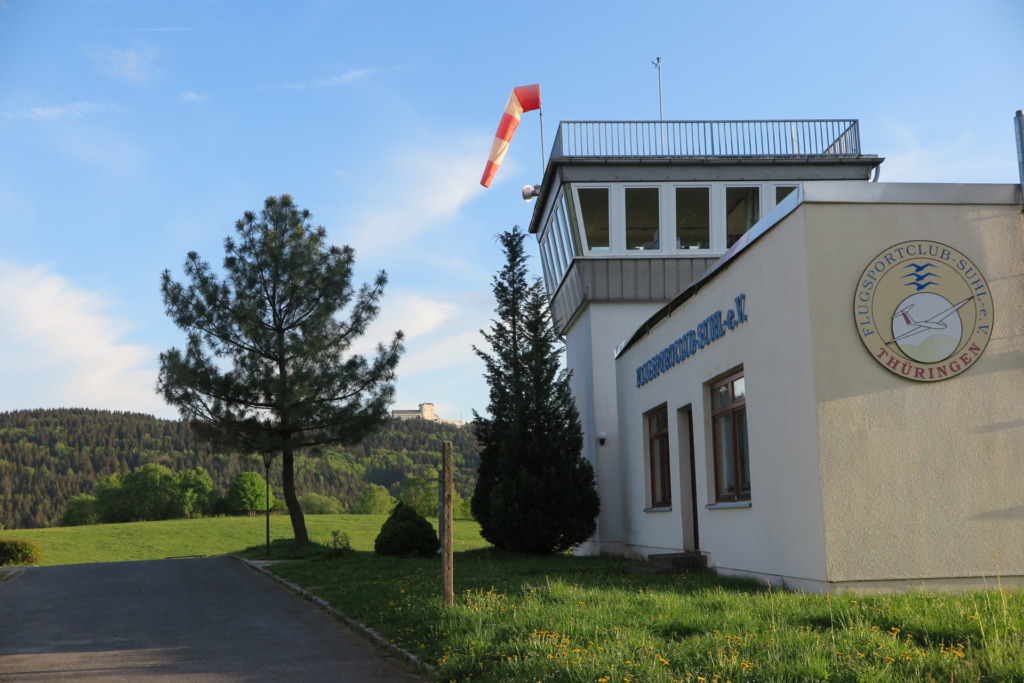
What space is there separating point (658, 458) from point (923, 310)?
973cm

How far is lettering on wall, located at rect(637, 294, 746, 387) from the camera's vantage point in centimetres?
1420

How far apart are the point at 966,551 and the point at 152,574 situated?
19.7 m

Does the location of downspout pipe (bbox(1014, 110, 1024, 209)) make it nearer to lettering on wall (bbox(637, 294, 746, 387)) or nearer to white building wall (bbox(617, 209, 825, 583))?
white building wall (bbox(617, 209, 825, 583))

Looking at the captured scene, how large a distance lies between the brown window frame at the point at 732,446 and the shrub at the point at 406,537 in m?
10.3

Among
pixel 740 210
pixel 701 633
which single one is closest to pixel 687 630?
pixel 701 633

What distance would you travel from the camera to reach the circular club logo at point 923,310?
11.3 meters

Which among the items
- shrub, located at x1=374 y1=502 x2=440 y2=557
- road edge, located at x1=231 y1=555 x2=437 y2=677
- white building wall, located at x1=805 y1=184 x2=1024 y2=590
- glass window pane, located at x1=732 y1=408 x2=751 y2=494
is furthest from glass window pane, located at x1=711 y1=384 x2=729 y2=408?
shrub, located at x1=374 y1=502 x2=440 y2=557

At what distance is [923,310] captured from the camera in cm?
1139

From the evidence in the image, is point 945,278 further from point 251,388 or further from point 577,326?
point 251,388

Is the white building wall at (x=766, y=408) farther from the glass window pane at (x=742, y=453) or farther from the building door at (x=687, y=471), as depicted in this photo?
the glass window pane at (x=742, y=453)

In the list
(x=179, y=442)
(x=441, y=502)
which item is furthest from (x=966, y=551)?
(x=179, y=442)

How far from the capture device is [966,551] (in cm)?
1095

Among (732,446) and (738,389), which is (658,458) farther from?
(738,389)

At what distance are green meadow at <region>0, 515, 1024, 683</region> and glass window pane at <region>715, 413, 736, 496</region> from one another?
56.4 inches
